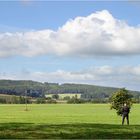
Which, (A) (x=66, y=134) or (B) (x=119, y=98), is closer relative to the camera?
(A) (x=66, y=134)

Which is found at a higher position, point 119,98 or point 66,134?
point 119,98

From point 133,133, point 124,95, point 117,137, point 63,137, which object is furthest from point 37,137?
point 124,95

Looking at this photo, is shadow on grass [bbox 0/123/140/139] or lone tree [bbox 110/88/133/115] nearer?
shadow on grass [bbox 0/123/140/139]

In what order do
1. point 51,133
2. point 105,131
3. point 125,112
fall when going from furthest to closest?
point 125,112 < point 105,131 < point 51,133

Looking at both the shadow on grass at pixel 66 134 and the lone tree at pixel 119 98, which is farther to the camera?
the lone tree at pixel 119 98

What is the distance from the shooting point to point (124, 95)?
52656 mm

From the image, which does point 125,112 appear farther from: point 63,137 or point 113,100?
point 63,137

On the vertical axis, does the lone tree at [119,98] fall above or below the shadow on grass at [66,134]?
above

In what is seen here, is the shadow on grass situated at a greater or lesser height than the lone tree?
lesser

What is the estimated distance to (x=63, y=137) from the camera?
24281 mm

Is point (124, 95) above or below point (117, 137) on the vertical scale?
above

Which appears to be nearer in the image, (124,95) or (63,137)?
(63,137)

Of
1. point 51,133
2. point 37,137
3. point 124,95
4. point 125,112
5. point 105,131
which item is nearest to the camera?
point 37,137

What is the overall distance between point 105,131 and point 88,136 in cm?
315
